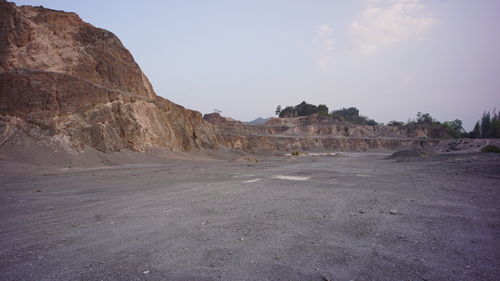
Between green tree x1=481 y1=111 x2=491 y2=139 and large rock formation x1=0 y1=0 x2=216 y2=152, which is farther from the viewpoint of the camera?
green tree x1=481 y1=111 x2=491 y2=139

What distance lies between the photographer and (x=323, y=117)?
73625 mm

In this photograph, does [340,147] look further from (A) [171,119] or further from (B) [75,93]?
(B) [75,93]

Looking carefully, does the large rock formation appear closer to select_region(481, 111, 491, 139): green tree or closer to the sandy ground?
the sandy ground

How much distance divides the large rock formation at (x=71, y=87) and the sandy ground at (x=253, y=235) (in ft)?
37.7

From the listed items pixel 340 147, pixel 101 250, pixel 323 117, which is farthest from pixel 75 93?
pixel 323 117

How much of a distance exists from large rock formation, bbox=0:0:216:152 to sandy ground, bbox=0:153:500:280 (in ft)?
37.7

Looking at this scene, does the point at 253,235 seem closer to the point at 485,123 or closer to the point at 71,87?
the point at 71,87

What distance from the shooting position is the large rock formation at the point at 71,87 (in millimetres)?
17812

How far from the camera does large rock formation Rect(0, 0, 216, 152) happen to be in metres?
17.8

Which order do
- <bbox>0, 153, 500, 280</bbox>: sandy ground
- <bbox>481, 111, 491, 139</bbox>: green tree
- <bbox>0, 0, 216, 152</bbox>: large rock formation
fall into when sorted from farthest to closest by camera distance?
<bbox>481, 111, 491, 139</bbox>: green tree → <bbox>0, 0, 216, 152</bbox>: large rock formation → <bbox>0, 153, 500, 280</bbox>: sandy ground

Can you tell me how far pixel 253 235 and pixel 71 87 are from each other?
21554mm

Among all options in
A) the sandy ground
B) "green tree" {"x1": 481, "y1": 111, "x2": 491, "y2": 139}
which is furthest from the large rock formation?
"green tree" {"x1": 481, "y1": 111, "x2": 491, "y2": 139}

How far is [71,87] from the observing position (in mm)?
20375

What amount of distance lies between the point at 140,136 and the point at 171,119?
713 cm
